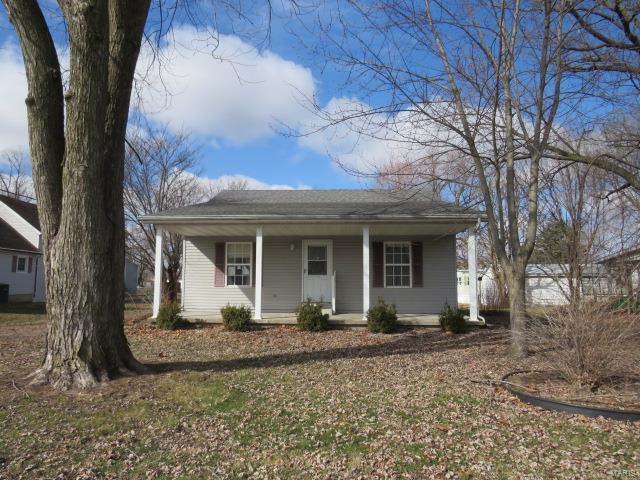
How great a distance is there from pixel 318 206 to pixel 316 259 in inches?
67.8

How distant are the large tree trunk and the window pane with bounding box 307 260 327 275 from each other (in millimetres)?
8642

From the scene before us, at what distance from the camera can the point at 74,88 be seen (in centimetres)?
560

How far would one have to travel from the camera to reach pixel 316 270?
14430 mm

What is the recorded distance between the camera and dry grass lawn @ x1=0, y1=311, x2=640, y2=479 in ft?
12.1

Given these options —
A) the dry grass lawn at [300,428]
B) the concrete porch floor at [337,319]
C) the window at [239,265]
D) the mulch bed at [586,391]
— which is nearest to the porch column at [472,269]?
the concrete porch floor at [337,319]

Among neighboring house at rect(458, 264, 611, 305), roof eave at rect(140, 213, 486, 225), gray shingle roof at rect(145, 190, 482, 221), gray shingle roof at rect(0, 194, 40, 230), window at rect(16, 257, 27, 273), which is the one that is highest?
gray shingle roof at rect(0, 194, 40, 230)

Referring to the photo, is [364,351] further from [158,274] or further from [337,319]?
[158,274]

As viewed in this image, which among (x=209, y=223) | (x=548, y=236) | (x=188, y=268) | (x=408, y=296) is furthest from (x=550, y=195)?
(x=188, y=268)

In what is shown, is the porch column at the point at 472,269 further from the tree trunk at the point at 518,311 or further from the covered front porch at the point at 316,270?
the tree trunk at the point at 518,311

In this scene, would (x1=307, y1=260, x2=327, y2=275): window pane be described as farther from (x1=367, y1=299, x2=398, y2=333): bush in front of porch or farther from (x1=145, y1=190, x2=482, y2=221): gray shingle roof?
(x1=367, y1=299, x2=398, y2=333): bush in front of porch

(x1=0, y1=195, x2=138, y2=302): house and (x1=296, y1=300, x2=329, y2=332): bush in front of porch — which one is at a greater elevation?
(x1=0, y1=195, x2=138, y2=302): house

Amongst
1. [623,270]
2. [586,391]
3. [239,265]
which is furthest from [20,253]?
[586,391]

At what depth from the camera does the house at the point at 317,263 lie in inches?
525

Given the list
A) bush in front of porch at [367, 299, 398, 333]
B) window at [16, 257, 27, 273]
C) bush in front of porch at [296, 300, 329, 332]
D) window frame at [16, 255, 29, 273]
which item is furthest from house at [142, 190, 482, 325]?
window at [16, 257, 27, 273]
